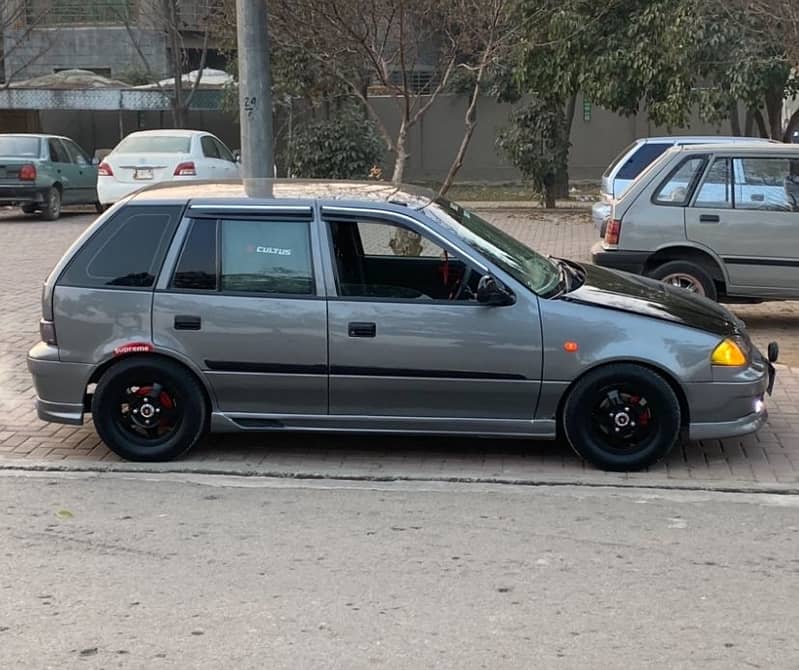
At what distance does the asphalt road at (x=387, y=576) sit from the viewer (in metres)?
4.00

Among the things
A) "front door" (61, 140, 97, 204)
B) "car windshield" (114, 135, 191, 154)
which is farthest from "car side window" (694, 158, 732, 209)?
"front door" (61, 140, 97, 204)

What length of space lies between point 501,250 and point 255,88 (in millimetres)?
3382

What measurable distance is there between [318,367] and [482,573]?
184 cm

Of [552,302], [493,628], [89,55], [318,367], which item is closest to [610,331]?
[552,302]

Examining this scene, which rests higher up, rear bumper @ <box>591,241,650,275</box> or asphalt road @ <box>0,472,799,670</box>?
rear bumper @ <box>591,241,650,275</box>

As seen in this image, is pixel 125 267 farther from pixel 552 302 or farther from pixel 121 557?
pixel 552 302

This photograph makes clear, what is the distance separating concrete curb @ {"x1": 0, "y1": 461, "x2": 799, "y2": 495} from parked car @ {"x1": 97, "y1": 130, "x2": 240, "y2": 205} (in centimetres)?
1190

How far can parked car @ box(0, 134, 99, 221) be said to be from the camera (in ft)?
62.4

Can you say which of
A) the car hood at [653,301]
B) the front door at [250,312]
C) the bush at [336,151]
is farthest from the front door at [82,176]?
the car hood at [653,301]

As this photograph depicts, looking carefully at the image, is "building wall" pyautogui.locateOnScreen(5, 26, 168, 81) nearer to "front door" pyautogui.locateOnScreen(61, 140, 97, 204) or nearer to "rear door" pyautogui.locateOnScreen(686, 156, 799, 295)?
"front door" pyautogui.locateOnScreen(61, 140, 97, 204)

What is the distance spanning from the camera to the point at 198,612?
14.2ft

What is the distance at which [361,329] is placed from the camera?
6.04 meters

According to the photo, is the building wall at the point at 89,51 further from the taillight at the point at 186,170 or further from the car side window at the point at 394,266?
the car side window at the point at 394,266

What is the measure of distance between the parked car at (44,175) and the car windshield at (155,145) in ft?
5.80
